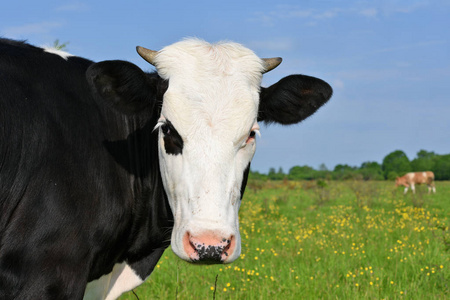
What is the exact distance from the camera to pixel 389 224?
38.3ft

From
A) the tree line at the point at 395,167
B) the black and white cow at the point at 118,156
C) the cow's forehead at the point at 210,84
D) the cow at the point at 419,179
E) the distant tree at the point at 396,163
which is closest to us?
the black and white cow at the point at 118,156

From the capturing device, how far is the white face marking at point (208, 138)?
3170 millimetres

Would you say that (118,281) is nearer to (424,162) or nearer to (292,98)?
(292,98)

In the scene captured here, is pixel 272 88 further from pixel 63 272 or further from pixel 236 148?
pixel 63 272

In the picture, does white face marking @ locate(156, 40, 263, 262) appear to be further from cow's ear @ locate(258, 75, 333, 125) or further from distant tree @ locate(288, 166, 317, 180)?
distant tree @ locate(288, 166, 317, 180)

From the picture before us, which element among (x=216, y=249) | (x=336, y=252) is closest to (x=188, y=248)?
(x=216, y=249)

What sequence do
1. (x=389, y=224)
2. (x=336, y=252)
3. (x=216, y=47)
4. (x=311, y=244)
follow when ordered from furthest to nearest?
(x=389, y=224) < (x=311, y=244) < (x=336, y=252) < (x=216, y=47)

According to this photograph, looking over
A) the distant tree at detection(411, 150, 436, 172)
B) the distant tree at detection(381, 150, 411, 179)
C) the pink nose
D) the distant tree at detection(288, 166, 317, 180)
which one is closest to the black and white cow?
the pink nose

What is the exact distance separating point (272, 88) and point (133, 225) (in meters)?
1.66

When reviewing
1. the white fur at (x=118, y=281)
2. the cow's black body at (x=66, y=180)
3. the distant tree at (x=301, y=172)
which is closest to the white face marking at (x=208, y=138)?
the cow's black body at (x=66, y=180)

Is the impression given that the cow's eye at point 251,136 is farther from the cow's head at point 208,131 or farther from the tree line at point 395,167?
the tree line at point 395,167

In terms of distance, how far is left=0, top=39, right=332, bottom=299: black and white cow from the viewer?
3.31 m

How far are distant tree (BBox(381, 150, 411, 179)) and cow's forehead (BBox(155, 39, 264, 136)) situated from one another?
9047cm

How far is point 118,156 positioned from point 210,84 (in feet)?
3.29
